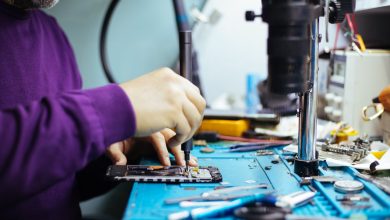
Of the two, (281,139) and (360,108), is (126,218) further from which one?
(360,108)

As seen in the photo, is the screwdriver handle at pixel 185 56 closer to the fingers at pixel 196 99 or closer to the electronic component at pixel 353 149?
the fingers at pixel 196 99

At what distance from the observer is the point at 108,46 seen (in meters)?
1.71

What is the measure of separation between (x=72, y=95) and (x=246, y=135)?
67 centimetres

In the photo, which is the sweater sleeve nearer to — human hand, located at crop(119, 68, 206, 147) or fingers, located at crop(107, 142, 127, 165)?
human hand, located at crop(119, 68, 206, 147)

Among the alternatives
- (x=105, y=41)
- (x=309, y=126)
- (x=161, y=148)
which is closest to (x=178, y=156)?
(x=161, y=148)

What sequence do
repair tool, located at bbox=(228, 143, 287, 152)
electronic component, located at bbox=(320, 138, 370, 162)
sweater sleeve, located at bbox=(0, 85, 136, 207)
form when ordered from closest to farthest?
sweater sleeve, located at bbox=(0, 85, 136, 207) → electronic component, located at bbox=(320, 138, 370, 162) → repair tool, located at bbox=(228, 143, 287, 152)

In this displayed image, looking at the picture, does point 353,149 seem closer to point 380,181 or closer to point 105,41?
point 380,181

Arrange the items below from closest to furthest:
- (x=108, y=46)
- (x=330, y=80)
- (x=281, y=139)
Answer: (x=281, y=139)
(x=330, y=80)
(x=108, y=46)

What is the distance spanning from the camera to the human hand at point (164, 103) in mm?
673

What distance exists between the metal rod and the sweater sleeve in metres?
0.37

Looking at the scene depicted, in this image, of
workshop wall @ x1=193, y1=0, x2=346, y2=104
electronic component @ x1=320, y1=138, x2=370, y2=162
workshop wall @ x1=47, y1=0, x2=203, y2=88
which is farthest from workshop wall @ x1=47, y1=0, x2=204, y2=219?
electronic component @ x1=320, y1=138, x2=370, y2=162

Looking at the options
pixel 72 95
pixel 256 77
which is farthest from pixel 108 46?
pixel 72 95

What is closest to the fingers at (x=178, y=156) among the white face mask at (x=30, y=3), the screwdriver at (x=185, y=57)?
the screwdriver at (x=185, y=57)

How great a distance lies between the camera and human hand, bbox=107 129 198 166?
0.91 meters
